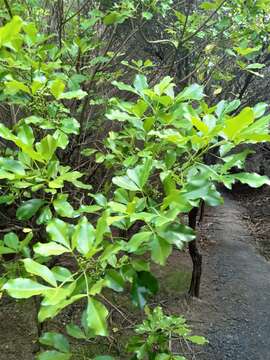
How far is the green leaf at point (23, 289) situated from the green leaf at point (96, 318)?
117mm

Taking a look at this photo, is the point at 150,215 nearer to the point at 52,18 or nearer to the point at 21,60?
the point at 21,60

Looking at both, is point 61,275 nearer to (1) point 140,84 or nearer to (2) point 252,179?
(2) point 252,179

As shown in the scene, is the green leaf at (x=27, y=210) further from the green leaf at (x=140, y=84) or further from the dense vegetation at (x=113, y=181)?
the green leaf at (x=140, y=84)

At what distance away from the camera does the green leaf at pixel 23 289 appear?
2.96ft

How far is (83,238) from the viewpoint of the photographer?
3.35 feet

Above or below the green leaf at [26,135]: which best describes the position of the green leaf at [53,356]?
below

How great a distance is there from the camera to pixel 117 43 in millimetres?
4309

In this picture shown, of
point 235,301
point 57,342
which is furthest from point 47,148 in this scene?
point 235,301

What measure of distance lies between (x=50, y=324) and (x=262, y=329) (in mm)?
2229

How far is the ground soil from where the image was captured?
10.9ft

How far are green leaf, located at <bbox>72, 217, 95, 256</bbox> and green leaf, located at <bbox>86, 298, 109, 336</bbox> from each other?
0.13 meters

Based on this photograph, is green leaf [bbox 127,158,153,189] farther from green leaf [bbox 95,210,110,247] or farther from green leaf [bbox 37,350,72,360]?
green leaf [bbox 37,350,72,360]

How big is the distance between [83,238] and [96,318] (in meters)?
0.20

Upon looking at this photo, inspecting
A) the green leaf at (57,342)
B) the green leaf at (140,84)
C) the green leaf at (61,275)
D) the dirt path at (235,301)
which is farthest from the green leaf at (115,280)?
the dirt path at (235,301)
